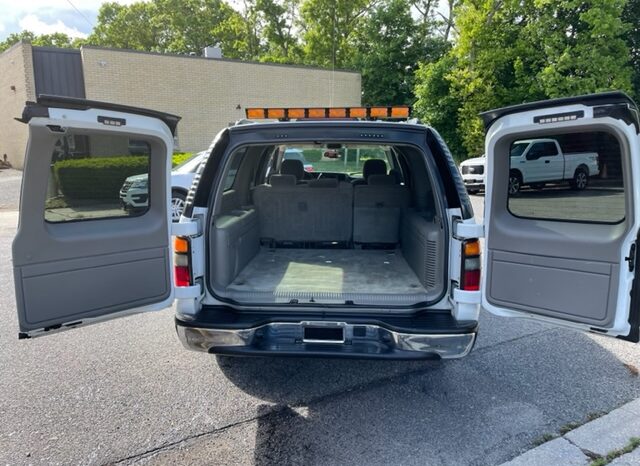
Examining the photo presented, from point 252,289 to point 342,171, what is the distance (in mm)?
3300

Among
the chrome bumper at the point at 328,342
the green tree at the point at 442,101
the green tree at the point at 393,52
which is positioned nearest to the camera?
the chrome bumper at the point at 328,342

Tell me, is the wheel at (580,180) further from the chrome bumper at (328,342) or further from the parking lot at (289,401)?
the parking lot at (289,401)

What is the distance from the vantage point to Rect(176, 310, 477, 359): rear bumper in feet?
9.34

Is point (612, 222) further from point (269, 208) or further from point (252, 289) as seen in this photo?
point (269, 208)

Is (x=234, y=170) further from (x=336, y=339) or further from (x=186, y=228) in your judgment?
(x=336, y=339)

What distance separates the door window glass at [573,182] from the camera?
255cm

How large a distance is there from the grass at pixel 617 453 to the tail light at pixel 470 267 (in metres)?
1.16

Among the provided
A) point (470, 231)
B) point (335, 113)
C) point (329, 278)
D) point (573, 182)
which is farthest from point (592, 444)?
point (335, 113)

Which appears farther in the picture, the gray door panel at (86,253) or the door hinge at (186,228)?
the door hinge at (186,228)

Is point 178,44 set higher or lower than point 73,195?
higher

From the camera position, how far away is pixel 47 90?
18688mm

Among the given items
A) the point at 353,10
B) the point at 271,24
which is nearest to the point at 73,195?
the point at 353,10

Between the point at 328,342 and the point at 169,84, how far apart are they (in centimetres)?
1946

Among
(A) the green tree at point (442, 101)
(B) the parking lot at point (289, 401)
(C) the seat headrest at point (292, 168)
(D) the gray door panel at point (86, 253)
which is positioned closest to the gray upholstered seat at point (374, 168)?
(C) the seat headrest at point (292, 168)
